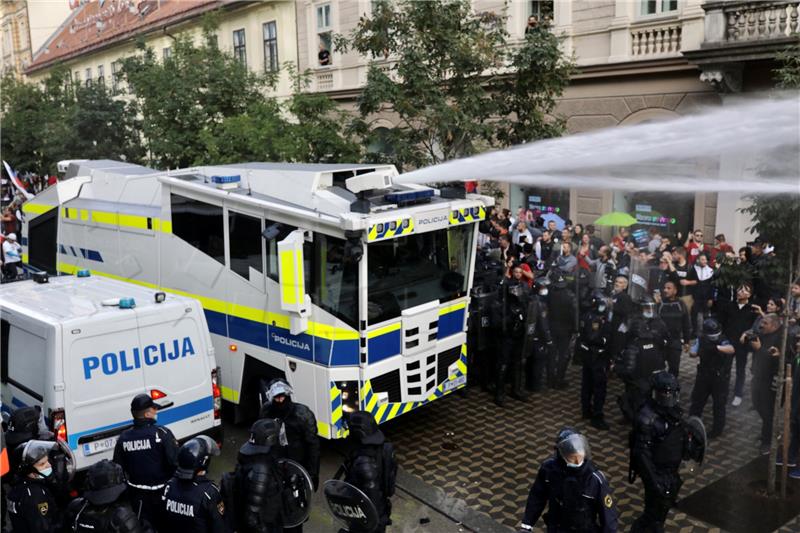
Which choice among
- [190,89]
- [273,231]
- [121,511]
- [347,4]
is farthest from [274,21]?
[121,511]

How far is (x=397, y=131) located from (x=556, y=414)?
17.9 ft

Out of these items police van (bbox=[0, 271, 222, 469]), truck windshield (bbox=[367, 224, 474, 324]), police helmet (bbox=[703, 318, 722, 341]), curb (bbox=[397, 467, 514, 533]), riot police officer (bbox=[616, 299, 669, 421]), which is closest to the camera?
police van (bbox=[0, 271, 222, 469])

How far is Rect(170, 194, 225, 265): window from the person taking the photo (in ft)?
27.1

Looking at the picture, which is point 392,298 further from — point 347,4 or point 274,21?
point 274,21

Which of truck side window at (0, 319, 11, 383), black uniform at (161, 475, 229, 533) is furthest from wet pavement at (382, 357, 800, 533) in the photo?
truck side window at (0, 319, 11, 383)

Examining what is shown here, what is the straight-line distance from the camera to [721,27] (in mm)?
14188

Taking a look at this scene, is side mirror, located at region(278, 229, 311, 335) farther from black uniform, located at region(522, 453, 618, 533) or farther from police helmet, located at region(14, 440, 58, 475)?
black uniform, located at region(522, 453, 618, 533)

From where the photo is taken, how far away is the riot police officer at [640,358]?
798cm

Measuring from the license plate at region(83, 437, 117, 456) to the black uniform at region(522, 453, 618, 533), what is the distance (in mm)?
3806

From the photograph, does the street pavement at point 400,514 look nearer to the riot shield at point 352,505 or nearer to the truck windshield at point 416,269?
the riot shield at point 352,505

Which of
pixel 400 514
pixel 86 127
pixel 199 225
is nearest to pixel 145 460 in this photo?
pixel 400 514

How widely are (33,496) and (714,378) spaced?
6.71 m

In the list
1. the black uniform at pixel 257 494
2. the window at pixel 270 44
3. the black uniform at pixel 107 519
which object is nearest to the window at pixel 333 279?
the black uniform at pixel 257 494

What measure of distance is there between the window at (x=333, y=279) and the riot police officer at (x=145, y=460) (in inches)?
86.6
